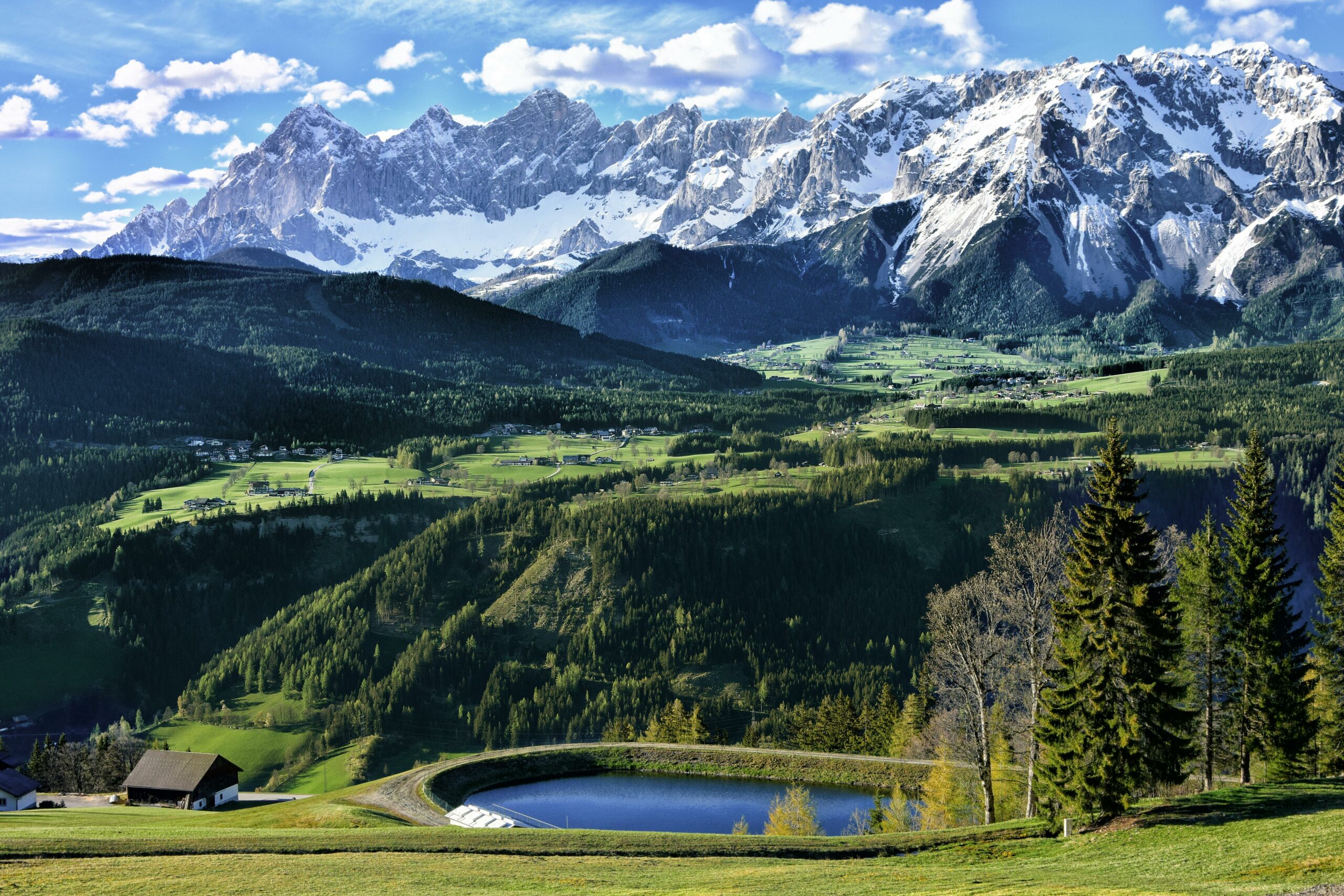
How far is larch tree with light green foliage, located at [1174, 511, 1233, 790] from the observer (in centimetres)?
5922

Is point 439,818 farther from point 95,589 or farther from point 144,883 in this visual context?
point 95,589

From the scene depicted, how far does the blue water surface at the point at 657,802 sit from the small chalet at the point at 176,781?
82.0ft

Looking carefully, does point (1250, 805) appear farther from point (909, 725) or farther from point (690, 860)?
point (909, 725)

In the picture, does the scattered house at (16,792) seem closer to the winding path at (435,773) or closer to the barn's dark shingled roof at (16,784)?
the barn's dark shingled roof at (16,784)

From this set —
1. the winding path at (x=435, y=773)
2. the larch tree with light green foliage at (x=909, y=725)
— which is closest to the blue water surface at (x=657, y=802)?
the winding path at (x=435, y=773)

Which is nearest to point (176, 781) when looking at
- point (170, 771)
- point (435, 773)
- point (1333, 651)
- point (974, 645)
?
point (170, 771)

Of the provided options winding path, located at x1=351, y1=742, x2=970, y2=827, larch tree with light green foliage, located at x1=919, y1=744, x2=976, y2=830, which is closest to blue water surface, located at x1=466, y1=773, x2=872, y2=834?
winding path, located at x1=351, y1=742, x2=970, y2=827

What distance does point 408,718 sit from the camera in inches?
5522

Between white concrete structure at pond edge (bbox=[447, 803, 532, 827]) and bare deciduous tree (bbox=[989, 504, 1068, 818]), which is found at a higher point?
Answer: bare deciduous tree (bbox=[989, 504, 1068, 818])

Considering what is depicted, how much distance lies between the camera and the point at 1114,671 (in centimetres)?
4884

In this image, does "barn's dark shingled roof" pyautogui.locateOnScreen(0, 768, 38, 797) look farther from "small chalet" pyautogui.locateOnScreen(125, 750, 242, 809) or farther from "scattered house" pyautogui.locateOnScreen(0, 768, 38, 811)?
"small chalet" pyautogui.locateOnScreen(125, 750, 242, 809)

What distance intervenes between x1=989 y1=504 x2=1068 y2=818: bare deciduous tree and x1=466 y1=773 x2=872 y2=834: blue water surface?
19168mm

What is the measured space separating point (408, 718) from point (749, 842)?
98628mm

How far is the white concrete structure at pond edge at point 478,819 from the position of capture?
65.5 m
